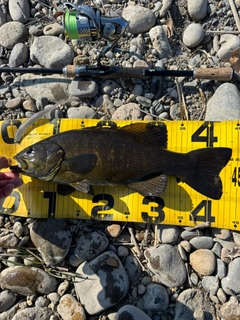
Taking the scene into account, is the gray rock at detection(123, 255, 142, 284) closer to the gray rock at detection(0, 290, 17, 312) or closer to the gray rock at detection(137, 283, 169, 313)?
the gray rock at detection(137, 283, 169, 313)

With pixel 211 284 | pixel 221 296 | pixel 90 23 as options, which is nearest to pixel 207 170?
pixel 211 284

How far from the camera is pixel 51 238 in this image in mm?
3947

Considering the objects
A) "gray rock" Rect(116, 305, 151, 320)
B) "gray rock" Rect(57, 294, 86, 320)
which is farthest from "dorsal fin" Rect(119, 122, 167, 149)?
"gray rock" Rect(57, 294, 86, 320)

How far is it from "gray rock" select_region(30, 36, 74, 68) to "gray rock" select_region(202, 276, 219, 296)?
119 inches

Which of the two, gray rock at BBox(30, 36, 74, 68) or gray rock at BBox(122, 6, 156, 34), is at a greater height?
gray rock at BBox(122, 6, 156, 34)

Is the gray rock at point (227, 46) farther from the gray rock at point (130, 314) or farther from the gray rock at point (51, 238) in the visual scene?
the gray rock at point (130, 314)

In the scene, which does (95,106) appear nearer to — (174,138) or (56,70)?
(56,70)

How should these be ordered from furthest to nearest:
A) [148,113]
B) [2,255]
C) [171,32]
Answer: [171,32]
[148,113]
[2,255]

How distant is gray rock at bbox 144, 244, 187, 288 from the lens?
3.80m

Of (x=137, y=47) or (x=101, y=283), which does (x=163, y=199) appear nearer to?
(x=101, y=283)

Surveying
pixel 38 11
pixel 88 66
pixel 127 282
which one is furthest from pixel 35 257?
pixel 38 11

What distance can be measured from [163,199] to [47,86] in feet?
6.60

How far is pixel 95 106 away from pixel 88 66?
502mm

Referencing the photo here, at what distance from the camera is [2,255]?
396 centimetres
